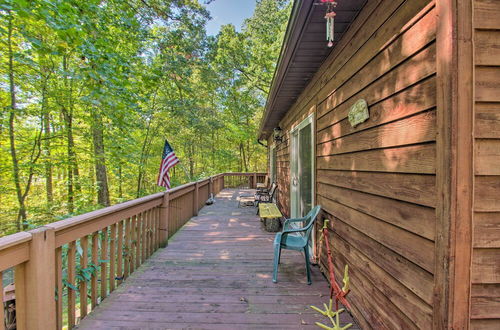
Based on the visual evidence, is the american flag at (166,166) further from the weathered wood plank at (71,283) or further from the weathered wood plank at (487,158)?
the weathered wood plank at (487,158)

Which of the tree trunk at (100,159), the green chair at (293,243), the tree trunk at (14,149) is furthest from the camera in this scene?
the tree trunk at (100,159)

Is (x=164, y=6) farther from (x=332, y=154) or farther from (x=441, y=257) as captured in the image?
(x=441, y=257)

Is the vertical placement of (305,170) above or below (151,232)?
above

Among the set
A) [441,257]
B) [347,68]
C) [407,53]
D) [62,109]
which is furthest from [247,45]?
[441,257]

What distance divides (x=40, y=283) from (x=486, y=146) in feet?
8.36

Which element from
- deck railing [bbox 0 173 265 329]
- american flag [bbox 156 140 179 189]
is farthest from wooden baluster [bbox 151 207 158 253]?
american flag [bbox 156 140 179 189]

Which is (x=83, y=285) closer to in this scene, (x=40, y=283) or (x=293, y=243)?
(x=40, y=283)

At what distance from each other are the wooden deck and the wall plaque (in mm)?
1663

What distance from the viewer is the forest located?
3.60 m

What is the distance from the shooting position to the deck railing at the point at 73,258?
51.5 inches

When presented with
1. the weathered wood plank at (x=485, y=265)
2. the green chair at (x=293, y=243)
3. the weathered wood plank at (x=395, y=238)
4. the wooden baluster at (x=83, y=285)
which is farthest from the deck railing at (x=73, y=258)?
the weathered wood plank at (x=485, y=265)

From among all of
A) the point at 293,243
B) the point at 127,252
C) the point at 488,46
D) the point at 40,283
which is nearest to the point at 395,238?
the point at 488,46

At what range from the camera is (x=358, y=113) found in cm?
168

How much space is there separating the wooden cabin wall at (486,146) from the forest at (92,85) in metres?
4.18
